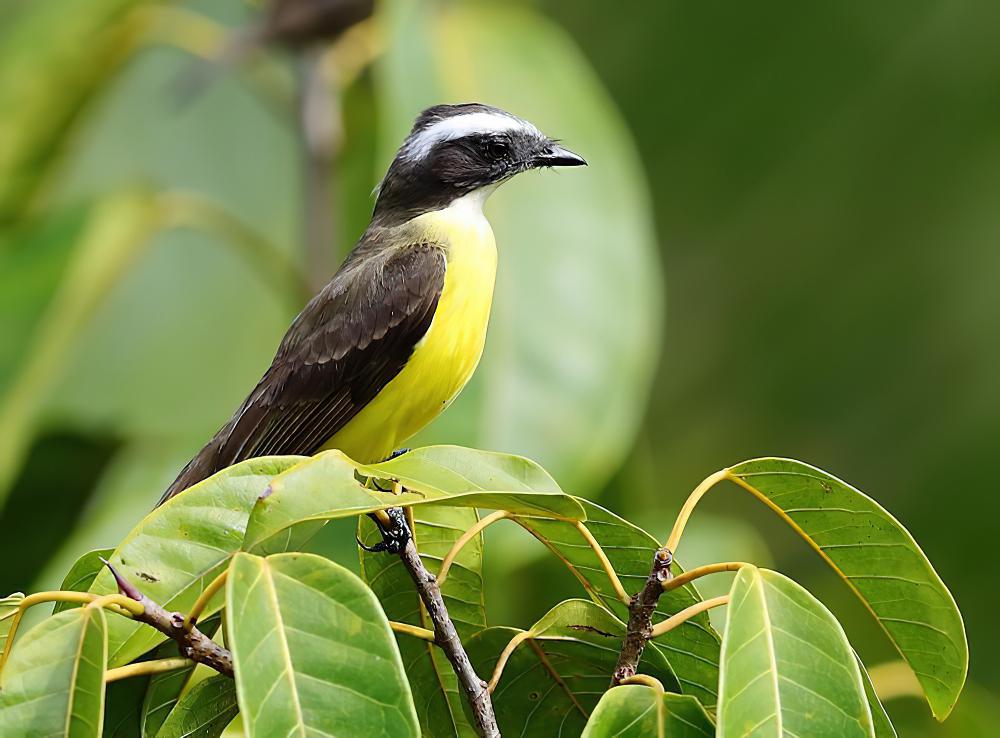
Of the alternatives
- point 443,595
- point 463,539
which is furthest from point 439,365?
point 463,539

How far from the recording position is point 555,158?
2875 mm

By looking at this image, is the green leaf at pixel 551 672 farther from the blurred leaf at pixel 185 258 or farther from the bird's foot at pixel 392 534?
the blurred leaf at pixel 185 258

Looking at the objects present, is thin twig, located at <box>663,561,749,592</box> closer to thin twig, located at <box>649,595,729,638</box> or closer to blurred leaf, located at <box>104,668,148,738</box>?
thin twig, located at <box>649,595,729,638</box>

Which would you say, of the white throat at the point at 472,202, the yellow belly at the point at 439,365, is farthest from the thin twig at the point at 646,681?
the white throat at the point at 472,202

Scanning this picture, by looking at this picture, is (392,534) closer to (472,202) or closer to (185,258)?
(472,202)

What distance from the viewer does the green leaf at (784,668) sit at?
125 cm

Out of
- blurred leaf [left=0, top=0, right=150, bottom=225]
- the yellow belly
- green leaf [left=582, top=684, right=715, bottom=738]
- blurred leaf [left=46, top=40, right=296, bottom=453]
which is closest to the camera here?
green leaf [left=582, top=684, right=715, bottom=738]

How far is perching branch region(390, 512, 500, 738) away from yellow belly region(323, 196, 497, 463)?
3.04ft

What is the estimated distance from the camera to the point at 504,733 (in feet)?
5.36

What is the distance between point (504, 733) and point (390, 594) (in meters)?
0.24

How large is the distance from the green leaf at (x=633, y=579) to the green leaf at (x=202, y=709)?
0.43 m

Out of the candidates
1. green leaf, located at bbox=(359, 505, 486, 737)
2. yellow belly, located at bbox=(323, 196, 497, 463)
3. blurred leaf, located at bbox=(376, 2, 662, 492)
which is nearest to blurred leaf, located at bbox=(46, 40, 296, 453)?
blurred leaf, located at bbox=(376, 2, 662, 492)

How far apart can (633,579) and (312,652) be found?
19.4 inches

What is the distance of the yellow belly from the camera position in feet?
8.39
